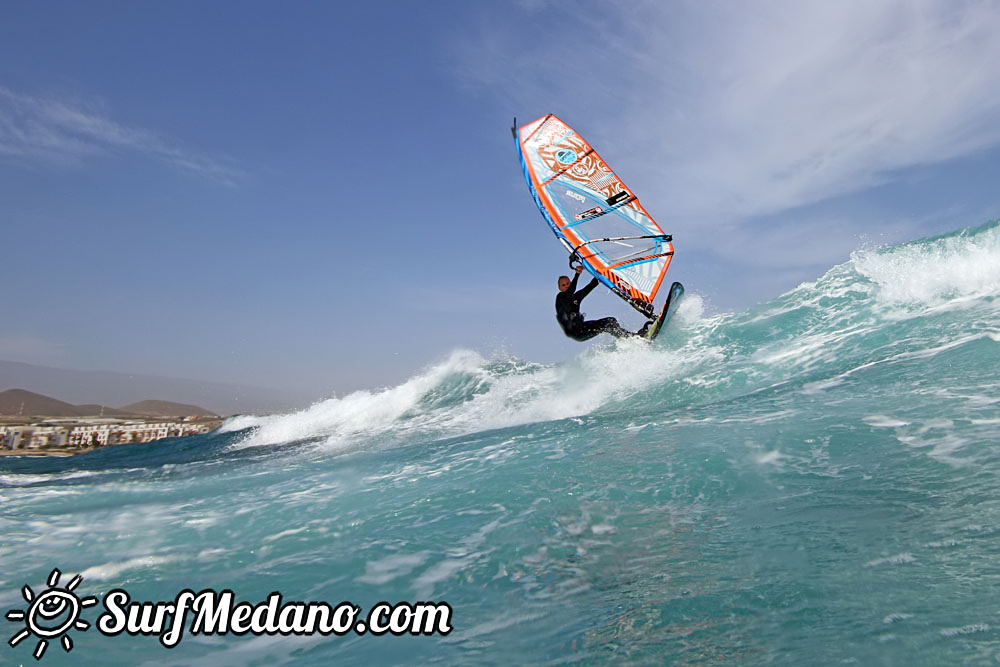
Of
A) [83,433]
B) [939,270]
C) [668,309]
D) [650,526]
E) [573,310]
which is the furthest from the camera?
[83,433]

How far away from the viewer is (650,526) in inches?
133

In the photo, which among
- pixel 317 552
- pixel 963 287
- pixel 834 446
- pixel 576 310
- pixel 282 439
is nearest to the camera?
pixel 317 552

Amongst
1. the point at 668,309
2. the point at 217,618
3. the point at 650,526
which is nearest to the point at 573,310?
the point at 668,309

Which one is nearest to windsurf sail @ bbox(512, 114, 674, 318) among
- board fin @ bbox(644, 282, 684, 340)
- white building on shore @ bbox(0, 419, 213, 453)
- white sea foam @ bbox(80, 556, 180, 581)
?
board fin @ bbox(644, 282, 684, 340)

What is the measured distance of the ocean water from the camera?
7.29 ft

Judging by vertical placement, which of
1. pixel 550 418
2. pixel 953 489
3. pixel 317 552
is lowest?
pixel 317 552

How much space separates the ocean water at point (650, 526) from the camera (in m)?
2.22

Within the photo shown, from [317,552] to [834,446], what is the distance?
375 centimetres

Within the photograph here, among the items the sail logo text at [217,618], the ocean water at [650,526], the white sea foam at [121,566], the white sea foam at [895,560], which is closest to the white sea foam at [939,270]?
the ocean water at [650,526]

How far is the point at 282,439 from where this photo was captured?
A: 15.1 metres

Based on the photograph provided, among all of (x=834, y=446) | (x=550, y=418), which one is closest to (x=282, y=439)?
(x=550, y=418)

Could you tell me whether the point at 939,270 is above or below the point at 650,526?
above

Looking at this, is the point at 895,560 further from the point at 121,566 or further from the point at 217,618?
the point at 121,566

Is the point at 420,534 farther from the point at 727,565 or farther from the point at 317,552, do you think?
the point at 727,565
